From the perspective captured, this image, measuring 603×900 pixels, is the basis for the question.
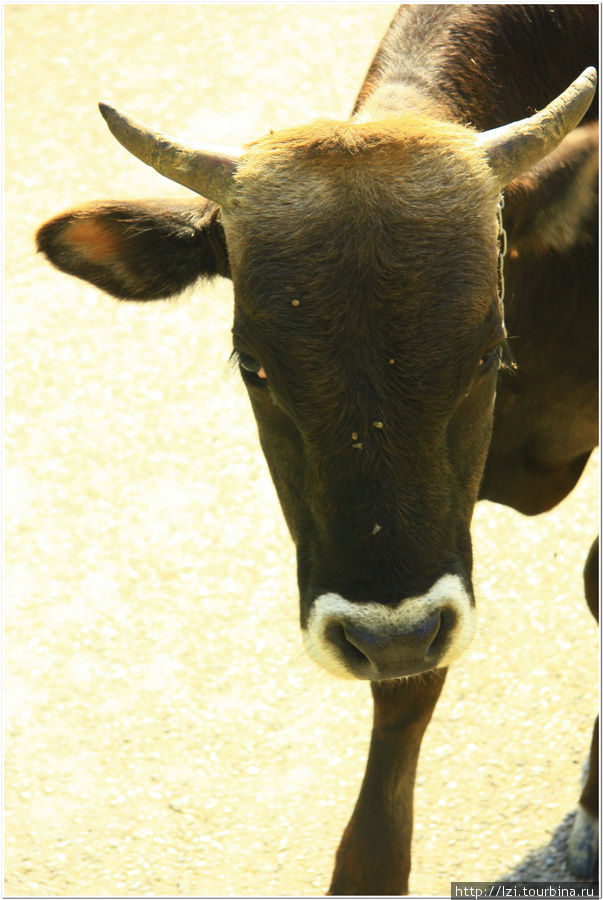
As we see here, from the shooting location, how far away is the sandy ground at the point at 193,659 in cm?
427

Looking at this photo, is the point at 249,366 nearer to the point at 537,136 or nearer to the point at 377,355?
the point at 377,355

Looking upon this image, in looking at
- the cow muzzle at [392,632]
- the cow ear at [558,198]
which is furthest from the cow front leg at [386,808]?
the cow ear at [558,198]

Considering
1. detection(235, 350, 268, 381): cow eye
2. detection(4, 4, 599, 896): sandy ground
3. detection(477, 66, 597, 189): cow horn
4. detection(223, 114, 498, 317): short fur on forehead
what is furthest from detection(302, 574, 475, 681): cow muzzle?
detection(477, 66, 597, 189): cow horn

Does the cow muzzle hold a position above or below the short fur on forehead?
below

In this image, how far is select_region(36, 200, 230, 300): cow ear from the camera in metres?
3.25

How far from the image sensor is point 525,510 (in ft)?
13.6

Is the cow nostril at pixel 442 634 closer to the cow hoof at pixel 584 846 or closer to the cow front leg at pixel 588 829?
the cow front leg at pixel 588 829

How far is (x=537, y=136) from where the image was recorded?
9.45ft

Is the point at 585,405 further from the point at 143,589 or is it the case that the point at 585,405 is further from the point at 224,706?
the point at 143,589

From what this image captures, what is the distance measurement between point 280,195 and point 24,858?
300cm

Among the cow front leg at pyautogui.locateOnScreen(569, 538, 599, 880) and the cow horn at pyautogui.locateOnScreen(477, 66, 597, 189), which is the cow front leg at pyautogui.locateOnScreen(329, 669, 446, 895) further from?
the cow horn at pyautogui.locateOnScreen(477, 66, 597, 189)

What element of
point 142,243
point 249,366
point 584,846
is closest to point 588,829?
point 584,846

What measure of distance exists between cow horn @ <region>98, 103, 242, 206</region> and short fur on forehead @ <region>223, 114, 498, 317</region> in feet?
0.17

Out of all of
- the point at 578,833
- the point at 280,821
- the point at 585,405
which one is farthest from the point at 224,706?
the point at 585,405
